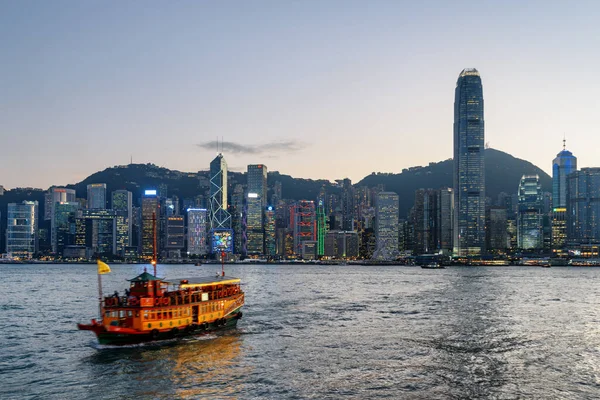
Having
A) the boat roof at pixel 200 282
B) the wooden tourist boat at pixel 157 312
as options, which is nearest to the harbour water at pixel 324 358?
the wooden tourist boat at pixel 157 312

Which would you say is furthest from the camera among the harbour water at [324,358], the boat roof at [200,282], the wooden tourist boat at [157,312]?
the boat roof at [200,282]

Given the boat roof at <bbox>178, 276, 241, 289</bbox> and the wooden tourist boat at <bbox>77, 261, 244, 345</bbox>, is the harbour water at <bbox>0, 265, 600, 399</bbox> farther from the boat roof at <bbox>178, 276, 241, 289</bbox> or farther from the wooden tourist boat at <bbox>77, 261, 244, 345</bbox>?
the boat roof at <bbox>178, 276, 241, 289</bbox>

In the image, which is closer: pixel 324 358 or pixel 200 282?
pixel 324 358

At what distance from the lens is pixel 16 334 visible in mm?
60062

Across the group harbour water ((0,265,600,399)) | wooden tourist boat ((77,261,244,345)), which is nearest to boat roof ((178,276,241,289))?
wooden tourist boat ((77,261,244,345))

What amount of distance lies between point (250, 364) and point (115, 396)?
11652 millimetres

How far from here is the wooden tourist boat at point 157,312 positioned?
163 feet

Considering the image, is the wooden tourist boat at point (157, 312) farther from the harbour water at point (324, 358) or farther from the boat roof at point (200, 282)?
the harbour water at point (324, 358)

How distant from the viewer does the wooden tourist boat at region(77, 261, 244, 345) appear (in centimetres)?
4975

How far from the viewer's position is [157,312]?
51562mm

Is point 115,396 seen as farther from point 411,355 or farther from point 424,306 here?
point 424,306

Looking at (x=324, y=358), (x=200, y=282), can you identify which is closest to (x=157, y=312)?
(x=200, y=282)

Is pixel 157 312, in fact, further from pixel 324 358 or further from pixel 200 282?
pixel 324 358

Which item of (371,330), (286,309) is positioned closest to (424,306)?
(286,309)
